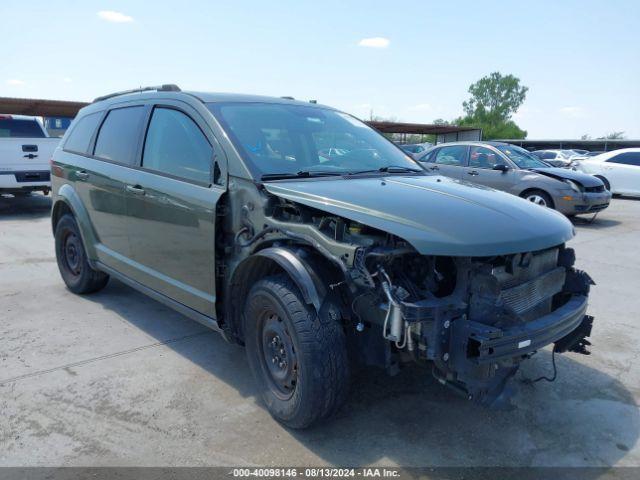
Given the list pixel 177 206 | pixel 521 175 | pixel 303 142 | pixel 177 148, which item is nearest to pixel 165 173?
pixel 177 148

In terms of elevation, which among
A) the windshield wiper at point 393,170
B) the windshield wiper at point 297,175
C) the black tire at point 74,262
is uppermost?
the windshield wiper at point 393,170

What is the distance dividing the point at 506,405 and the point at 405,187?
1343 mm

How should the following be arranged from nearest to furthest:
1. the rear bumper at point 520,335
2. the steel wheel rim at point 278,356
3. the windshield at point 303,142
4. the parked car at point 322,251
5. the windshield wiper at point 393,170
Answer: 1. the rear bumper at point 520,335
2. the parked car at point 322,251
3. the steel wheel rim at point 278,356
4. the windshield at point 303,142
5. the windshield wiper at point 393,170

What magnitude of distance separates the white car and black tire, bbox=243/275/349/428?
14463 millimetres

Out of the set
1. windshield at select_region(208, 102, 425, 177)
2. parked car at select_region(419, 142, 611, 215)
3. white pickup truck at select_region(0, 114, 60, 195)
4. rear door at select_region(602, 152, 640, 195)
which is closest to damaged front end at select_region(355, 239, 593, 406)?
windshield at select_region(208, 102, 425, 177)

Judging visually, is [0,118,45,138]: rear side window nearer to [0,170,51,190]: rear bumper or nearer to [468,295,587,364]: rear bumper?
[0,170,51,190]: rear bumper

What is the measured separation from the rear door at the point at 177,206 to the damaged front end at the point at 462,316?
1.27 m

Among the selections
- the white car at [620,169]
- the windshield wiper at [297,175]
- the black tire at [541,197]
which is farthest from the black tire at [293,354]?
the white car at [620,169]

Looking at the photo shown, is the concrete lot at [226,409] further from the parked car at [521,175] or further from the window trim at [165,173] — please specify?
the parked car at [521,175]

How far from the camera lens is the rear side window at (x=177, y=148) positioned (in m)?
3.51

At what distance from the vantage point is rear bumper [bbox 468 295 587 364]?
2430 millimetres

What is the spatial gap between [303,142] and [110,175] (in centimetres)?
176

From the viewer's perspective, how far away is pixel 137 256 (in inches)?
165

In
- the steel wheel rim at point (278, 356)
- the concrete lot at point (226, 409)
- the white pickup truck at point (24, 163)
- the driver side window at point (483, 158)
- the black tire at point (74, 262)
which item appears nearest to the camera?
the concrete lot at point (226, 409)
